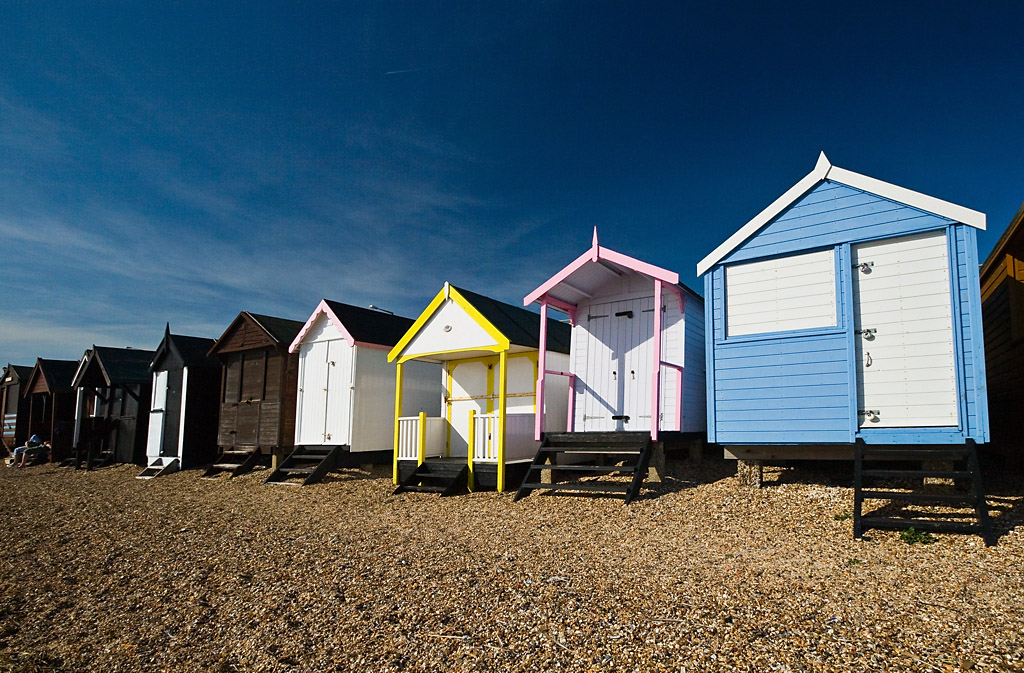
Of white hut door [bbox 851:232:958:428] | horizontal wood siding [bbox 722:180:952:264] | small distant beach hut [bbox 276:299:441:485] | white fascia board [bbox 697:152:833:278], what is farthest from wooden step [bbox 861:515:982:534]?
small distant beach hut [bbox 276:299:441:485]

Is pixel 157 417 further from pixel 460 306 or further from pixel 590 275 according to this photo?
pixel 590 275

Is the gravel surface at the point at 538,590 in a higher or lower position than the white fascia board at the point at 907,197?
lower

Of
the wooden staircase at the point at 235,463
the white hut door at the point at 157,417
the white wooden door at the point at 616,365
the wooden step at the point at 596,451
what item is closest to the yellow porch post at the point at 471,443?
the wooden step at the point at 596,451

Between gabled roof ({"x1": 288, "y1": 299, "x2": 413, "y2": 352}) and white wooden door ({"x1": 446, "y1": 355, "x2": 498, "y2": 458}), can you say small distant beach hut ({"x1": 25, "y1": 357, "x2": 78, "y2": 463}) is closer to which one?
gabled roof ({"x1": 288, "y1": 299, "x2": 413, "y2": 352})

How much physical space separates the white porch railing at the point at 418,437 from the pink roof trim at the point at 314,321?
2924mm

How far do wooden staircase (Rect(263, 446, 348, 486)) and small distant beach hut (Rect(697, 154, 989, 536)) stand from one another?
886 cm

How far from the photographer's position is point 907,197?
8.29m

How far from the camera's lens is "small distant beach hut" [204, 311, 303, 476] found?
1661 centimetres

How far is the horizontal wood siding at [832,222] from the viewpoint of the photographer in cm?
834

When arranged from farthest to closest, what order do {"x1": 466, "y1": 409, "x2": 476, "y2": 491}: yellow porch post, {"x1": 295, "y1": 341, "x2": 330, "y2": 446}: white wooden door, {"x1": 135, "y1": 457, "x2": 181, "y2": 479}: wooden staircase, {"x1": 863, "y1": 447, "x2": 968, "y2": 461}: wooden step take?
{"x1": 135, "y1": 457, "x2": 181, "y2": 479}: wooden staircase < {"x1": 295, "y1": 341, "x2": 330, "y2": 446}: white wooden door < {"x1": 466, "y1": 409, "x2": 476, "y2": 491}: yellow porch post < {"x1": 863, "y1": 447, "x2": 968, "y2": 461}: wooden step

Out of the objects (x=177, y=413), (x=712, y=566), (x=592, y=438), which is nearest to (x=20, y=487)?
(x=177, y=413)

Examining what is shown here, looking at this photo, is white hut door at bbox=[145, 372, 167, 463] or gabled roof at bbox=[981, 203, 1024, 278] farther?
white hut door at bbox=[145, 372, 167, 463]

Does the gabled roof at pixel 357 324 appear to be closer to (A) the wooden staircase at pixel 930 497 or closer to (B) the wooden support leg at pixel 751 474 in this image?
(B) the wooden support leg at pixel 751 474

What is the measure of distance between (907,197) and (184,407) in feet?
63.5
